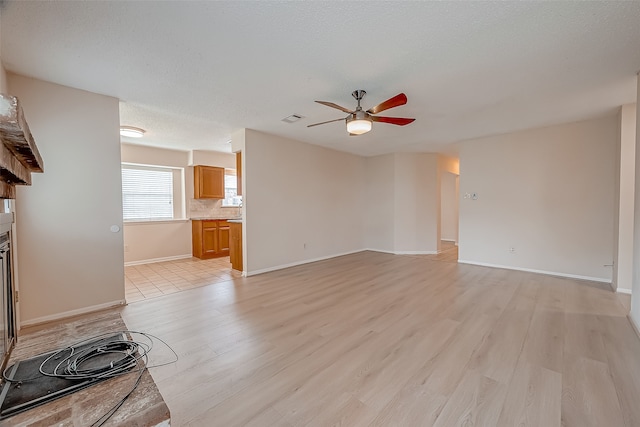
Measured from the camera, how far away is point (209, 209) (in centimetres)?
702

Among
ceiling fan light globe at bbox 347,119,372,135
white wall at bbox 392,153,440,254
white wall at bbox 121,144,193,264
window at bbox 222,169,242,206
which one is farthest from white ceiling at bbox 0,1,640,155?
window at bbox 222,169,242,206

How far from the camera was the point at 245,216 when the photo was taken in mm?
4688

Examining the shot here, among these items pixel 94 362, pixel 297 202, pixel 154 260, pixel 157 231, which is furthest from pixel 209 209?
pixel 94 362

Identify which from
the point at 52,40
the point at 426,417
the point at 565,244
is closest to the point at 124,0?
the point at 52,40

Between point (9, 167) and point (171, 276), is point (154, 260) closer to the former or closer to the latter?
point (171, 276)

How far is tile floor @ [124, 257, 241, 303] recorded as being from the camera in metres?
3.99

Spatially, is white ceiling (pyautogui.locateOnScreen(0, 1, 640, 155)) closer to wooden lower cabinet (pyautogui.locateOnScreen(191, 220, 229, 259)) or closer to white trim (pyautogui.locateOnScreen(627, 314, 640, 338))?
white trim (pyautogui.locateOnScreen(627, 314, 640, 338))

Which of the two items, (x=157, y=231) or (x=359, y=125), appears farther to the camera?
(x=157, y=231)

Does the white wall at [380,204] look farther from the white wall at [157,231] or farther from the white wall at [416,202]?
the white wall at [157,231]

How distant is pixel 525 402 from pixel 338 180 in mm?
5461

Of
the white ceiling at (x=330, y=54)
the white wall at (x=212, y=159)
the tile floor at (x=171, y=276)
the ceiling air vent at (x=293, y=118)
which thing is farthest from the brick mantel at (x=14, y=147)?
the white wall at (x=212, y=159)

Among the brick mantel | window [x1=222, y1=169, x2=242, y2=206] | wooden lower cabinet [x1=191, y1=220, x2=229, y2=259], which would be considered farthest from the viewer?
window [x1=222, y1=169, x2=242, y2=206]

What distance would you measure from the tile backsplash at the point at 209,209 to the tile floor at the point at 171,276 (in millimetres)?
1259

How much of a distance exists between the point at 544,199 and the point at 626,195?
111cm
